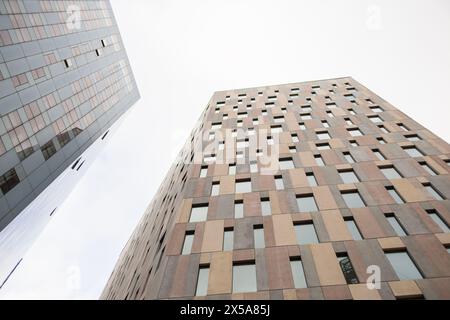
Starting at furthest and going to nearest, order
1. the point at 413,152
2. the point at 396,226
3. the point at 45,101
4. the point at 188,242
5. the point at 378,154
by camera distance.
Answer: the point at 45,101, the point at 378,154, the point at 413,152, the point at 188,242, the point at 396,226

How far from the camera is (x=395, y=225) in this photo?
643 inches

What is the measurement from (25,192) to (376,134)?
34.3 meters

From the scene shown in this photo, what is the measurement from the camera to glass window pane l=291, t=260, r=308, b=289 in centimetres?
1385

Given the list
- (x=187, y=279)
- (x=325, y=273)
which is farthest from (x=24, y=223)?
(x=325, y=273)

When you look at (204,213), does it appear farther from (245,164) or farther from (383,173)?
(383,173)

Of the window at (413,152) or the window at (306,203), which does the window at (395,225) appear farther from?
the window at (413,152)

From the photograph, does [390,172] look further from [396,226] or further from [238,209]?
[238,209]

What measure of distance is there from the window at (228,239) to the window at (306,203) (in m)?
4.86

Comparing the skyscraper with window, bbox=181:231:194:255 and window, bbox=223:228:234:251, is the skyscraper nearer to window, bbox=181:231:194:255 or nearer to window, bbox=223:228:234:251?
window, bbox=181:231:194:255

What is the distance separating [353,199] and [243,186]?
7812 mm

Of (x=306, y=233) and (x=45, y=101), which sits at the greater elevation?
(x=45, y=101)

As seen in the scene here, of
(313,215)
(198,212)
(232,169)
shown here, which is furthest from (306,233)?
(232,169)

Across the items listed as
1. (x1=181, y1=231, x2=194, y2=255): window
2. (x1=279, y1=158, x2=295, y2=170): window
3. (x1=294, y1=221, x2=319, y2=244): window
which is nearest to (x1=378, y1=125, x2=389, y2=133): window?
(x1=279, y1=158, x2=295, y2=170): window

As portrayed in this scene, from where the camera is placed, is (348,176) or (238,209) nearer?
(238,209)
